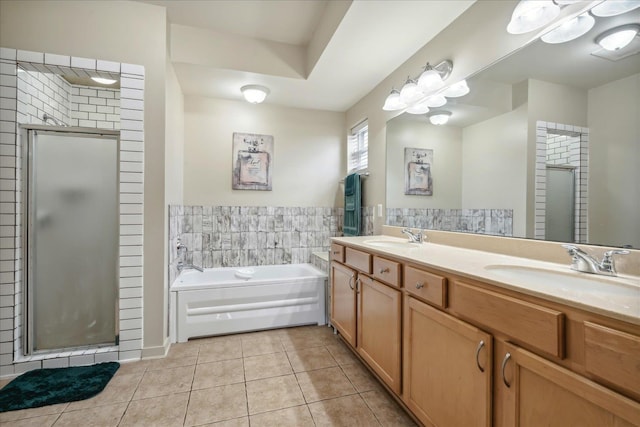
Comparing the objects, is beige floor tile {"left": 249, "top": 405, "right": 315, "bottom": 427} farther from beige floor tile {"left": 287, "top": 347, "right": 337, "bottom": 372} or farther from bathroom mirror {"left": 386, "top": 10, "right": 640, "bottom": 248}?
bathroom mirror {"left": 386, "top": 10, "right": 640, "bottom": 248}

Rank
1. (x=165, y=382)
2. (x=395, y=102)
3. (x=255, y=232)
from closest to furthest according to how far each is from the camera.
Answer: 1. (x=165, y=382)
2. (x=395, y=102)
3. (x=255, y=232)

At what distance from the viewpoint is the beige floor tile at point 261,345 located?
7.48 feet

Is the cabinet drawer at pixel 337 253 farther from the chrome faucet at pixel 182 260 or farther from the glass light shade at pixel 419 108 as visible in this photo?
the chrome faucet at pixel 182 260

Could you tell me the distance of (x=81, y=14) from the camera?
2.04 meters

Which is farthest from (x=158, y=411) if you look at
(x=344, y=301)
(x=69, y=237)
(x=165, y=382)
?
(x=69, y=237)

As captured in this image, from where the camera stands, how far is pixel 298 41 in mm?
2678

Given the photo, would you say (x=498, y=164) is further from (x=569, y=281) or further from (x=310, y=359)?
(x=310, y=359)

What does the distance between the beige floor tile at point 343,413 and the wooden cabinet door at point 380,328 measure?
20cm

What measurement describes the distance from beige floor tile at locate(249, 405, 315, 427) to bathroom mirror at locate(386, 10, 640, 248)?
1506 mm

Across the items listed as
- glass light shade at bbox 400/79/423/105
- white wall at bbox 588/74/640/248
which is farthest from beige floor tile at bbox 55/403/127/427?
glass light shade at bbox 400/79/423/105

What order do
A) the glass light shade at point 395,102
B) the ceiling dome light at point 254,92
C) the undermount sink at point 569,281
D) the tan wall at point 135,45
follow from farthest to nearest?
the ceiling dome light at point 254,92 → the glass light shade at point 395,102 → the tan wall at point 135,45 → the undermount sink at point 569,281

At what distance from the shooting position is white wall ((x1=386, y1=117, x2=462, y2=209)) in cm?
205

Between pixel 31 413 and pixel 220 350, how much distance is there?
109 cm

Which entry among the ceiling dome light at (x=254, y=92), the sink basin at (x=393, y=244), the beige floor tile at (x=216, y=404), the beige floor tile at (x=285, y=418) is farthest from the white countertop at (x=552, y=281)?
the ceiling dome light at (x=254, y=92)
